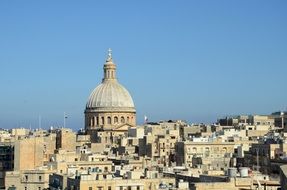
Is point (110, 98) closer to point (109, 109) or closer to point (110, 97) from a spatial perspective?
point (110, 97)

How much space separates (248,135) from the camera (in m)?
90.1

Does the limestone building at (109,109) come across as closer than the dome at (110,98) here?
Yes

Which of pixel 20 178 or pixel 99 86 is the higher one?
pixel 99 86

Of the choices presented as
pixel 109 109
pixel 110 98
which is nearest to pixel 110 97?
pixel 110 98

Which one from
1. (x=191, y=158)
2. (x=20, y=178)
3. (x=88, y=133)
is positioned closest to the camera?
(x=20, y=178)

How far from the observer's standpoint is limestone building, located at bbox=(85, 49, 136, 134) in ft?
389

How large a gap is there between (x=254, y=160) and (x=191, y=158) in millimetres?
11882

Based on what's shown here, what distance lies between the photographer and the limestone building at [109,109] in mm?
118662

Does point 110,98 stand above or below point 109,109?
above

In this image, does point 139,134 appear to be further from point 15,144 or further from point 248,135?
point 15,144

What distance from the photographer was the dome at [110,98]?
119688 mm

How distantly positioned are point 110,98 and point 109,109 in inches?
75.7

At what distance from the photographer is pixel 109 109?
119 m

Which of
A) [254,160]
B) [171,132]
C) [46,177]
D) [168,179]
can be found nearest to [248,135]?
[171,132]
